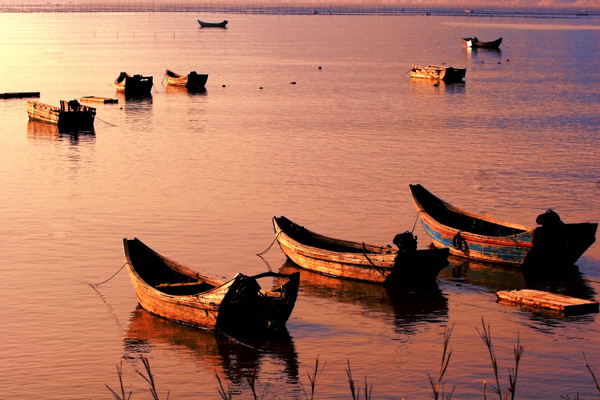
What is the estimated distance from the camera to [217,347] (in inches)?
778

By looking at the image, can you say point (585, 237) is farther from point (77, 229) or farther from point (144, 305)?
point (77, 229)

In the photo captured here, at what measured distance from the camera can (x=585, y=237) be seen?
82.3 feet

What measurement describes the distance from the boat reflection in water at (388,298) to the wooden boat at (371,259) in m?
0.22

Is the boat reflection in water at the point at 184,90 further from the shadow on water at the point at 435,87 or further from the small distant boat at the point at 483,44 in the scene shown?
the small distant boat at the point at 483,44

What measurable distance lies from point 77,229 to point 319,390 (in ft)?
46.9

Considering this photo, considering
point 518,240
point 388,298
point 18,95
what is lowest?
point 388,298

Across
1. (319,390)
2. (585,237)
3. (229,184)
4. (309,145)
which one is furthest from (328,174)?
(319,390)

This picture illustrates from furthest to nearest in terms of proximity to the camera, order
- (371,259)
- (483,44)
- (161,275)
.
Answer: (483,44) → (371,259) → (161,275)

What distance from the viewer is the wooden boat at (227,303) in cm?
1958

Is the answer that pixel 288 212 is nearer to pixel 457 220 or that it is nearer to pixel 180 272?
pixel 457 220

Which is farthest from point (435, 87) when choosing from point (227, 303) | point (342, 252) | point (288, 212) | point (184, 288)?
point (227, 303)

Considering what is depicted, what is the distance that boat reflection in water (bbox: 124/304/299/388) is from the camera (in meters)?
18.8

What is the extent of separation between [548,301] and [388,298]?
3.85 metres

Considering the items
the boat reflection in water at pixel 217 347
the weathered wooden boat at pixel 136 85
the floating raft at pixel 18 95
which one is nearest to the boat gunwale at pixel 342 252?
the boat reflection in water at pixel 217 347
